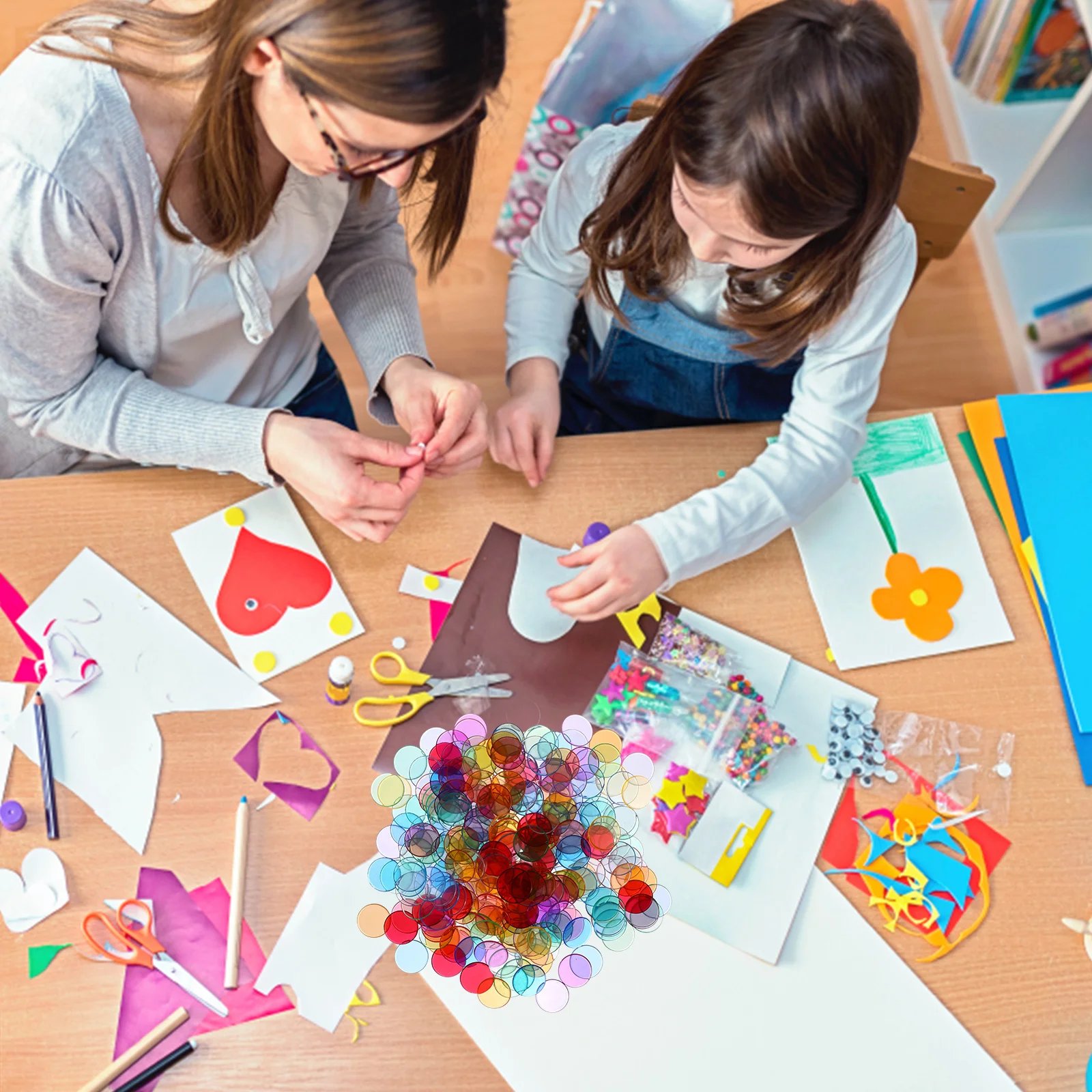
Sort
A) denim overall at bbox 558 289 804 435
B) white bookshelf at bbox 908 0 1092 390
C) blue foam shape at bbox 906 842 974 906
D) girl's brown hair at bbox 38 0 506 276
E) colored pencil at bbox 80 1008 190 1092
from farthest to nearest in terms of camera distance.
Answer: white bookshelf at bbox 908 0 1092 390 → denim overall at bbox 558 289 804 435 → blue foam shape at bbox 906 842 974 906 → colored pencil at bbox 80 1008 190 1092 → girl's brown hair at bbox 38 0 506 276

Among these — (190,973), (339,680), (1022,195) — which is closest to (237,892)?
(190,973)

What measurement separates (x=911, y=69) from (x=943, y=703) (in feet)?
1.71

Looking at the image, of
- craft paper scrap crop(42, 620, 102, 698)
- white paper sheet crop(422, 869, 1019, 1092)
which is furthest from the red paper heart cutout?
white paper sheet crop(422, 869, 1019, 1092)

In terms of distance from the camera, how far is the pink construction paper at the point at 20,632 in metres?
0.80

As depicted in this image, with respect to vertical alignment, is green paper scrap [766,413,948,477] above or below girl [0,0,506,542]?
below

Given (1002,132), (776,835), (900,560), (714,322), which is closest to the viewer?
(776,835)

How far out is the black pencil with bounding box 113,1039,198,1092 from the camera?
70cm

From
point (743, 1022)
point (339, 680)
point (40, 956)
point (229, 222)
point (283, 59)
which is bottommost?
point (743, 1022)

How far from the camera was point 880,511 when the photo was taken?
0.93 meters

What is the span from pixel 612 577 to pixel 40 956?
522 millimetres

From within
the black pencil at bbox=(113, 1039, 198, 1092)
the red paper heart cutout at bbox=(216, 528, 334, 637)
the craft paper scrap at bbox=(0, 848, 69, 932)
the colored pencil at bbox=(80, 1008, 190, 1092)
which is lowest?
the black pencil at bbox=(113, 1039, 198, 1092)

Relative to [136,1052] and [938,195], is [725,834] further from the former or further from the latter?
[938,195]

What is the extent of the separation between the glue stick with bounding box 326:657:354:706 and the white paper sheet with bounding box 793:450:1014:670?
0.42 meters

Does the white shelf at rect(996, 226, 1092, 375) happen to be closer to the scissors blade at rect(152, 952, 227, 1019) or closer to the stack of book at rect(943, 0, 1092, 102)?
the stack of book at rect(943, 0, 1092, 102)
